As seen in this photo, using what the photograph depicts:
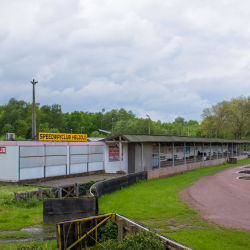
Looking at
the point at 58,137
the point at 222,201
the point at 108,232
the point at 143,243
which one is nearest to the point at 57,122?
the point at 58,137

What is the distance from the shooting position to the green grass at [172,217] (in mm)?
8773

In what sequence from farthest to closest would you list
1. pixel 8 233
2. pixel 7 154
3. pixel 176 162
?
pixel 176 162 < pixel 7 154 < pixel 8 233

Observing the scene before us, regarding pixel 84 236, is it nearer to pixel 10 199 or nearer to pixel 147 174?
pixel 10 199

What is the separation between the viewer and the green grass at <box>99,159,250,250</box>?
28.8 feet

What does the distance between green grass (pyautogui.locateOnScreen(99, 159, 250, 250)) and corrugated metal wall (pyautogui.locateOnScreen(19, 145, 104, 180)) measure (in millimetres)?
6984

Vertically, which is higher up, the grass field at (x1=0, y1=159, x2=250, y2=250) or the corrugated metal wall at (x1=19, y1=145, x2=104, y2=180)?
the corrugated metal wall at (x1=19, y1=145, x2=104, y2=180)

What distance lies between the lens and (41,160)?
842 inches

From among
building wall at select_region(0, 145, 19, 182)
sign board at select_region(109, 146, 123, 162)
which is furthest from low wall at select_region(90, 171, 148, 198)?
building wall at select_region(0, 145, 19, 182)

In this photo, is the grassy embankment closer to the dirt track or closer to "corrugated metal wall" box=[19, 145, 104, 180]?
"corrugated metal wall" box=[19, 145, 104, 180]

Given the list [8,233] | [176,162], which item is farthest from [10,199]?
[176,162]

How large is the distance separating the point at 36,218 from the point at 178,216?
668cm

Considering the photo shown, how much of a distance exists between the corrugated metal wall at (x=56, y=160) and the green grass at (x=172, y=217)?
22.9 ft

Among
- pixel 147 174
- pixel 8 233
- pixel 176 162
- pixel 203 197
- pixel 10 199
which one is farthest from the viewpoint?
pixel 176 162

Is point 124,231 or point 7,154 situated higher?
point 7,154
